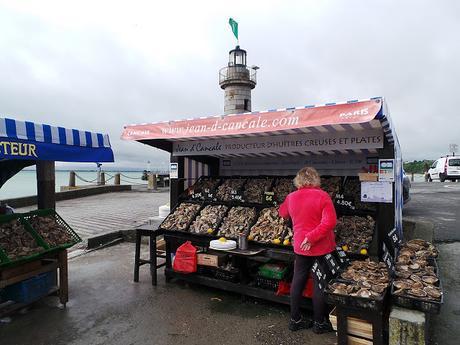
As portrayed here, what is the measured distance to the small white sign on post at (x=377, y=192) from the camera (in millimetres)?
4359

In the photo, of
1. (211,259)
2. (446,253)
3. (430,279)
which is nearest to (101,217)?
(211,259)

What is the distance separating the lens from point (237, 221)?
519cm

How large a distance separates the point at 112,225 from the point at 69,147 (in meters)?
6.09

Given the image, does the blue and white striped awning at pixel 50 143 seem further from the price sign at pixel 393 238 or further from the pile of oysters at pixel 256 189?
the price sign at pixel 393 238

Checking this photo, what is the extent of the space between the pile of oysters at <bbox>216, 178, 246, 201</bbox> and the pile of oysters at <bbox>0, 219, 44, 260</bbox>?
2954 millimetres

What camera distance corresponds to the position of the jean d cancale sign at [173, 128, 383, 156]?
183 inches

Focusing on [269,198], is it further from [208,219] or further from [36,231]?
[36,231]

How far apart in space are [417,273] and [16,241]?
5066 millimetres

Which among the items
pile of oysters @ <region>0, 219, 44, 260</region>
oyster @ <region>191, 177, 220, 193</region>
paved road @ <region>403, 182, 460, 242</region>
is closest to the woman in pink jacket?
oyster @ <region>191, 177, 220, 193</region>

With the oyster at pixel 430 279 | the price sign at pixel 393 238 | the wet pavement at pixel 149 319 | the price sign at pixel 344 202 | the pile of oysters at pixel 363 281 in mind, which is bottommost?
the wet pavement at pixel 149 319

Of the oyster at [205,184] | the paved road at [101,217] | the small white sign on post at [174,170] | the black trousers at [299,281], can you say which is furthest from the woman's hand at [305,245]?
the paved road at [101,217]

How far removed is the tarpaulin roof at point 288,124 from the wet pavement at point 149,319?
249 centimetres

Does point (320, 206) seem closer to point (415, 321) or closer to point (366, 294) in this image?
point (366, 294)

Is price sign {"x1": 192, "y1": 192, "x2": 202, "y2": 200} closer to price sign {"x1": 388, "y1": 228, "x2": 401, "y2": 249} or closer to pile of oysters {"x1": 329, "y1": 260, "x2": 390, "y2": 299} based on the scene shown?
pile of oysters {"x1": 329, "y1": 260, "x2": 390, "y2": 299}
